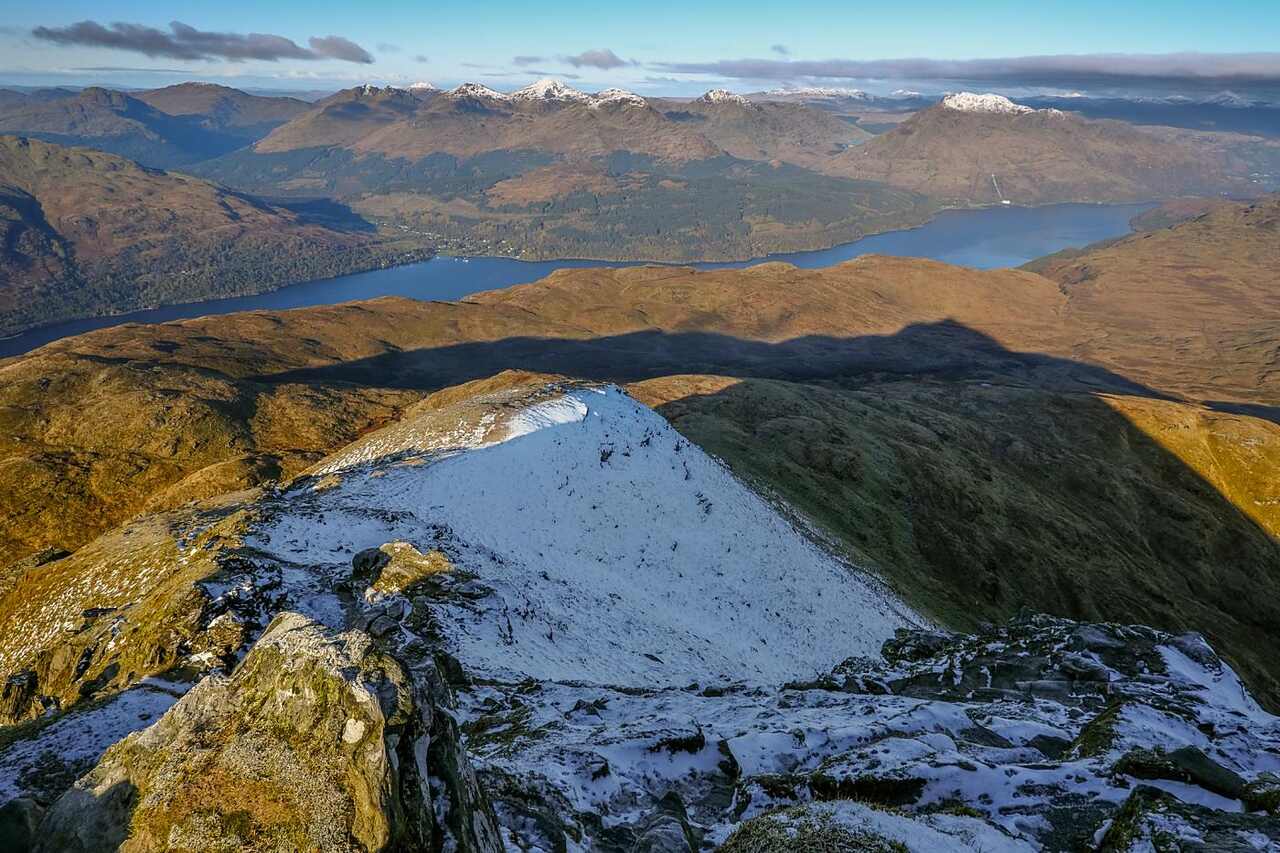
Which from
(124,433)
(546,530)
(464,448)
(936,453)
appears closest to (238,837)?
(546,530)

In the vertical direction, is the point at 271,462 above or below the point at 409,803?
below

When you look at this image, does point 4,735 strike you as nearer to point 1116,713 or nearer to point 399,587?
point 399,587

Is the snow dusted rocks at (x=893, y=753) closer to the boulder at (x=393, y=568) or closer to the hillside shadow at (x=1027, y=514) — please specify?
the boulder at (x=393, y=568)

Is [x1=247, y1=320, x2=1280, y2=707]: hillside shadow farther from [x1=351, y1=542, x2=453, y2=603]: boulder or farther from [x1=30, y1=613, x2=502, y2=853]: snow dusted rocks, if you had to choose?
[x1=30, y1=613, x2=502, y2=853]: snow dusted rocks

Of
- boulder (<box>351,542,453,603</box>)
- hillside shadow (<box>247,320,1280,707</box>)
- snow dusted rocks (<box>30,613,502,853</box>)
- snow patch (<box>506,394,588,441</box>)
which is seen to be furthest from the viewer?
hillside shadow (<box>247,320,1280,707</box>)

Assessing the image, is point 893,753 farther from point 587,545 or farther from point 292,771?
point 587,545

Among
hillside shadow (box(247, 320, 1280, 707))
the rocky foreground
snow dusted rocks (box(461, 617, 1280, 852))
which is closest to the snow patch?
the rocky foreground

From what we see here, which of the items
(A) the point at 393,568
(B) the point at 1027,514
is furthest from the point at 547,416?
(B) the point at 1027,514
